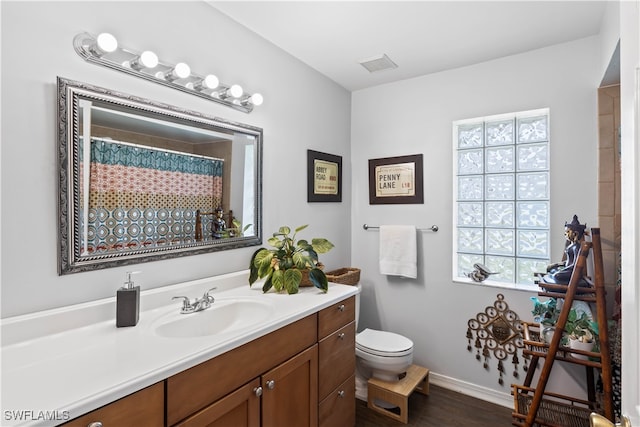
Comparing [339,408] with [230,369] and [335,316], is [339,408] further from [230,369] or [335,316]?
[230,369]

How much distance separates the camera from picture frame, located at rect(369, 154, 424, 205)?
262cm

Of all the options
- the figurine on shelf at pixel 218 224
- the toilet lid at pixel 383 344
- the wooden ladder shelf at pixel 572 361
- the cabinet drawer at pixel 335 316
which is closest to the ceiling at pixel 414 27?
the figurine on shelf at pixel 218 224

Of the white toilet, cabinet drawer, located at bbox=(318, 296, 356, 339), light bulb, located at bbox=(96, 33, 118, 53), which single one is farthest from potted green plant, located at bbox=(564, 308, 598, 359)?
light bulb, located at bbox=(96, 33, 118, 53)

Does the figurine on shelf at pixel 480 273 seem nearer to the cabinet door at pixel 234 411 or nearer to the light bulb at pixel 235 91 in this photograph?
the cabinet door at pixel 234 411

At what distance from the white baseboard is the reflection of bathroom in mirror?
5.84 feet

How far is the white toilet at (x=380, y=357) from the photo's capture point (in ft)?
6.98

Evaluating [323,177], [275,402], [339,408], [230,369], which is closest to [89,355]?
[230,369]

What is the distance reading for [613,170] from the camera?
74.9 inches

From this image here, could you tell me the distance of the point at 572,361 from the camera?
5.50 feet

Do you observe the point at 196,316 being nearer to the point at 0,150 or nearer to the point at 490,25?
the point at 0,150

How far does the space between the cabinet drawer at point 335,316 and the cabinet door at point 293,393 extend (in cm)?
10

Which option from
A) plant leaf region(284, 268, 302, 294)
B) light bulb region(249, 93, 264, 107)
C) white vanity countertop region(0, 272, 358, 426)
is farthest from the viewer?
light bulb region(249, 93, 264, 107)

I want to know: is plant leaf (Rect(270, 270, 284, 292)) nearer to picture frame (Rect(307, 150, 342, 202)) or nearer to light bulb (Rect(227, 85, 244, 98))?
picture frame (Rect(307, 150, 342, 202))

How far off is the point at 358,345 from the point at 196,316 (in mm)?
1267
